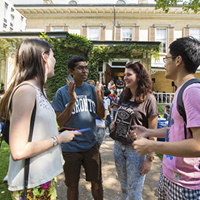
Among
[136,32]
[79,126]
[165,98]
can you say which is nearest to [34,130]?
[79,126]

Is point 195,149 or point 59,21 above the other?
point 59,21

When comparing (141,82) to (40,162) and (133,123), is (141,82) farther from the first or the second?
(40,162)

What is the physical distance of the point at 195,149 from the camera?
3.39ft

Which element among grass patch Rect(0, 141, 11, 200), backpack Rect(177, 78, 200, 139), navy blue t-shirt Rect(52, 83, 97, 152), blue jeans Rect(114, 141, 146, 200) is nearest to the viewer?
backpack Rect(177, 78, 200, 139)

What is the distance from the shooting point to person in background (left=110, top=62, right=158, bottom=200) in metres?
1.93

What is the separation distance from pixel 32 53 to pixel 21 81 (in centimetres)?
25

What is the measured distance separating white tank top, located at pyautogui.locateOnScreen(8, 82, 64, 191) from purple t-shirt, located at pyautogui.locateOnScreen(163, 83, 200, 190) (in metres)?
0.98

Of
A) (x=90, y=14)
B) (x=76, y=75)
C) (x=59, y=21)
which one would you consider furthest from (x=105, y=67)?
(x=76, y=75)

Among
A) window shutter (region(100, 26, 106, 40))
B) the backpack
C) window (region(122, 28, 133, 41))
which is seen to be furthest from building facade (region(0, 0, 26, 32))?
the backpack

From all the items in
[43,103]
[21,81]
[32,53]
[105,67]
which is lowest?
[43,103]

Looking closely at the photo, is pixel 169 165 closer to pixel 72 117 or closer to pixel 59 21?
pixel 72 117

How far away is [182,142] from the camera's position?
1.08m

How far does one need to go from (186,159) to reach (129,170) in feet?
3.00

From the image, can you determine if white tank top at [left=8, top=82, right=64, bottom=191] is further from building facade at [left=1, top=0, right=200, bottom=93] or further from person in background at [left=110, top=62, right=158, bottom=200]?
building facade at [left=1, top=0, right=200, bottom=93]
